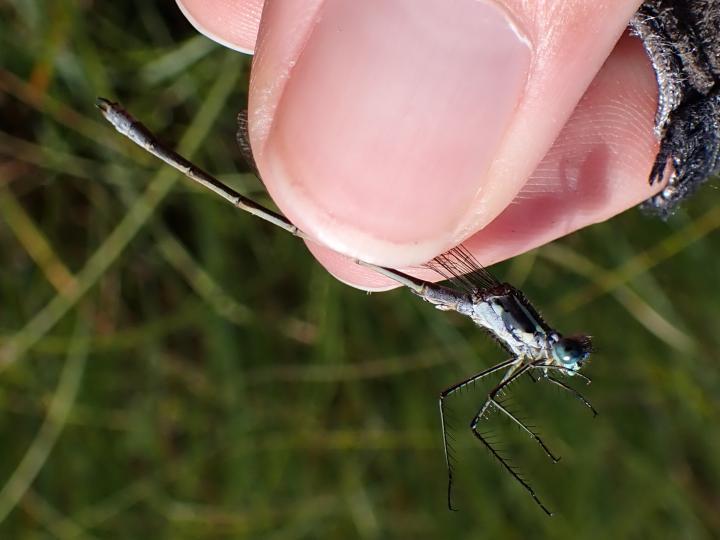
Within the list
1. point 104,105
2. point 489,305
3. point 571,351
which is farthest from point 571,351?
point 104,105

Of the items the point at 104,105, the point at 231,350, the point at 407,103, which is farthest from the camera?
the point at 231,350

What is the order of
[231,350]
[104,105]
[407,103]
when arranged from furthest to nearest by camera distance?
[231,350] → [104,105] → [407,103]

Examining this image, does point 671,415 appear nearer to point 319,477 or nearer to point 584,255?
point 584,255

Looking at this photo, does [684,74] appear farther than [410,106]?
Yes

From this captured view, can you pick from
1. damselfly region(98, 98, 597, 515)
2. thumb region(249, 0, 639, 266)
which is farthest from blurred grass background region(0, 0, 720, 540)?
thumb region(249, 0, 639, 266)

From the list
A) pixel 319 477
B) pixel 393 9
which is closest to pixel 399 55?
pixel 393 9

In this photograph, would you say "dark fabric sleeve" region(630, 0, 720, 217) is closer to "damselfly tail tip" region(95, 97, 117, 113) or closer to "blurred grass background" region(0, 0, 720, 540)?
"blurred grass background" region(0, 0, 720, 540)

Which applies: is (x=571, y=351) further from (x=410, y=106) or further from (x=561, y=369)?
(x=410, y=106)

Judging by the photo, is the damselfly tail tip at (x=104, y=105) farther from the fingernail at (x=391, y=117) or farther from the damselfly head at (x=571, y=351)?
the damselfly head at (x=571, y=351)
